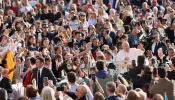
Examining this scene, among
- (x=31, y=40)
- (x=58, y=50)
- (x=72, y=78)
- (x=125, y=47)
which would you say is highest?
(x=31, y=40)

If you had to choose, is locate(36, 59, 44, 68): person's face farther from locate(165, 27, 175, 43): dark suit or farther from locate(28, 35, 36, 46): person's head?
locate(165, 27, 175, 43): dark suit

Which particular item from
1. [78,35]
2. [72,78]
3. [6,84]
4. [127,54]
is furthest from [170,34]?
[72,78]

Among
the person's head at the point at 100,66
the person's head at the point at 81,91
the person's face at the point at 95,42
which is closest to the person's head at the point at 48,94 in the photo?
the person's head at the point at 81,91

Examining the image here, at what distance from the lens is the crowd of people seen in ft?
56.4

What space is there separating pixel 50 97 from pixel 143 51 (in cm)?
773

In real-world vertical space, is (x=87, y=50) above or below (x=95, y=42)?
below

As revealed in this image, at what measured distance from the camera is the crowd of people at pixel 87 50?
17181 millimetres

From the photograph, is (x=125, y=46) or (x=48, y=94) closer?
(x=48, y=94)

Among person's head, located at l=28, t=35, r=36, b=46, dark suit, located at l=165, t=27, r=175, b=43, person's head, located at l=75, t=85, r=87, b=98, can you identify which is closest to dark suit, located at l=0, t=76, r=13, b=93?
person's head, located at l=75, t=85, r=87, b=98

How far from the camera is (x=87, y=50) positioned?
2372 cm

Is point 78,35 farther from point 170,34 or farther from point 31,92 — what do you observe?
point 31,92

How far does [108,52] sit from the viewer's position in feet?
72.9

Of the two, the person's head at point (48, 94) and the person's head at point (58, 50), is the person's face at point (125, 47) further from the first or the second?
the person's head at point (48, 94)

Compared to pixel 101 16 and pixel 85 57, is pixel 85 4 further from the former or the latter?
pixel 85 57
